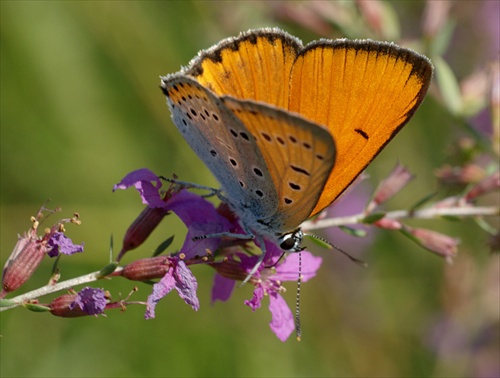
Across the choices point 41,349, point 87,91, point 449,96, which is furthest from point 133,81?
point 449,96

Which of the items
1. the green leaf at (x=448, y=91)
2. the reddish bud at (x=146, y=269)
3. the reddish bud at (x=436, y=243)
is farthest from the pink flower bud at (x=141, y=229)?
the green leaf at (x=448, y=91)

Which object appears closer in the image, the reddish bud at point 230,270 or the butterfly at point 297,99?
the butterfly at point 297,99

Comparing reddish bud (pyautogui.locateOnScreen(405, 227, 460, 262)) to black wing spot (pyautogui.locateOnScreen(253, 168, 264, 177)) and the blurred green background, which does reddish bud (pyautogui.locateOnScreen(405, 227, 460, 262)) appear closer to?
black wing spot (pyautogui.locateOnScreen(253, 168, 264, 177))

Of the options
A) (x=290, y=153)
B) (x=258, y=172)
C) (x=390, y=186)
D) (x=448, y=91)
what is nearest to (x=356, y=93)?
(x=290, y=153)

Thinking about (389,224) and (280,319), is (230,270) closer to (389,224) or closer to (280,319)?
(280,319)

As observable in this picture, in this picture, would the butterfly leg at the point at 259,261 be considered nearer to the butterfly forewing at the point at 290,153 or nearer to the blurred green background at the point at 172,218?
the butterfly forewing at the point at 290,153

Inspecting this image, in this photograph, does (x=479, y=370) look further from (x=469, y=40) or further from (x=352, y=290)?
(x=469, y=40)
